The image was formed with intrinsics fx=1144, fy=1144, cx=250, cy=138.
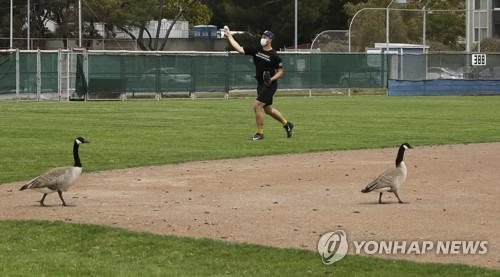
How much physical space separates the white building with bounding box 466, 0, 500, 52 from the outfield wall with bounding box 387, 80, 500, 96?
2224cm

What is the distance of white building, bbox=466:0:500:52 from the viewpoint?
83188 millimetres

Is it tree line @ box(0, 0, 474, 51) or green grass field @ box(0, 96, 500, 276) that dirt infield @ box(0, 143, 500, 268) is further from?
tree line @ box(0, 0, 474, 51)

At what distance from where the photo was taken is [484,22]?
278 ft

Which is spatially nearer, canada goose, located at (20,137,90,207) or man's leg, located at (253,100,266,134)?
canada goose, located at (20,137,90,207)

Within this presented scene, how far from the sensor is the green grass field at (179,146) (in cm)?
999

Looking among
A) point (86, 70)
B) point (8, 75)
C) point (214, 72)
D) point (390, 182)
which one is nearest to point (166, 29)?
point (214, 72)

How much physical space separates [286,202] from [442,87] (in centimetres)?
4651

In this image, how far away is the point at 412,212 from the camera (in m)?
13.1

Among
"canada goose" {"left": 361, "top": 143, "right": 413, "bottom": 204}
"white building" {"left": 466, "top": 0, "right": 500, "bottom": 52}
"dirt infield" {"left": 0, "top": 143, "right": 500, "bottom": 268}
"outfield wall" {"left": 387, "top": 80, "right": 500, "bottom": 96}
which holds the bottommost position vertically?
"dirt infield" {"left": 0, "top": 143, "right": 500, "bottom": 268}

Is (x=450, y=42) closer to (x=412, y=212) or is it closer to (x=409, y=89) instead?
(x=409, y=89)

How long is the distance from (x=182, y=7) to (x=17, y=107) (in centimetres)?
5630

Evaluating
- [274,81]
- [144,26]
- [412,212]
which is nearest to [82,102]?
[274,81]

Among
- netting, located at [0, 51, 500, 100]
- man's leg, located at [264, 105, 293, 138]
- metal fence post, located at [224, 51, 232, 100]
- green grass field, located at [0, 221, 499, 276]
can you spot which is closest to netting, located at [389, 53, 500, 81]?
netting, located at [0, 51, 500, 100]

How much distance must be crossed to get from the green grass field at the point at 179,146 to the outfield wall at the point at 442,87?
38.7ft
